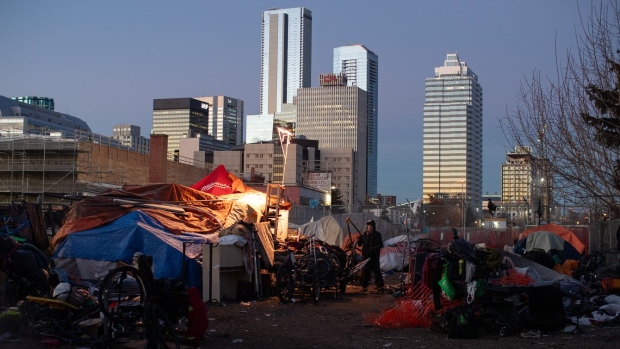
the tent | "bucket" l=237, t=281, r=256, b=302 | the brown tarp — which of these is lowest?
"bucket" l=237, t=281, r=256, b=302

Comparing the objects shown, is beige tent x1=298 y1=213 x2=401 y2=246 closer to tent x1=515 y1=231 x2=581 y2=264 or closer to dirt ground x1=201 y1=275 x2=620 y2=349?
tent x1=515 y1=231 x2=581 y2=264

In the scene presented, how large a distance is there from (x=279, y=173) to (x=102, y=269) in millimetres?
107638

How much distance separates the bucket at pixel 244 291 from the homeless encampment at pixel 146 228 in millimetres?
1009

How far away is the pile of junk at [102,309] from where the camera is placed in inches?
378

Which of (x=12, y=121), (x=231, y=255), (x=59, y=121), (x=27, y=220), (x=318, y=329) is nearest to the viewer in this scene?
(x=318, y=329)

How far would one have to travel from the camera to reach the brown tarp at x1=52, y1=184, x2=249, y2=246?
738 inches

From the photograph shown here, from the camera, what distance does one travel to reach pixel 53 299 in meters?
10.9

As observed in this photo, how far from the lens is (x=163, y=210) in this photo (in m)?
19.5

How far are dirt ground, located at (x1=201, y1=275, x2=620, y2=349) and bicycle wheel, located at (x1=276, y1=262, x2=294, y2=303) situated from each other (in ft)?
2.72

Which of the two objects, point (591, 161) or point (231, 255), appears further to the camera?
point (591, 161)

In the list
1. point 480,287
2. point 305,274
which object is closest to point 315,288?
point 305,274

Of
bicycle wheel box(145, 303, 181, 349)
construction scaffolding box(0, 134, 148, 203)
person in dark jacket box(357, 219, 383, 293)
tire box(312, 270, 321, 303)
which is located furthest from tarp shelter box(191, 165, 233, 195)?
construction scaffolding box(0, 134, 148, 203)

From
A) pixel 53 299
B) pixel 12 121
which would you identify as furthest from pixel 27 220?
pixel 12 121

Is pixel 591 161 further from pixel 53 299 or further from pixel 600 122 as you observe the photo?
pixel 53 299
